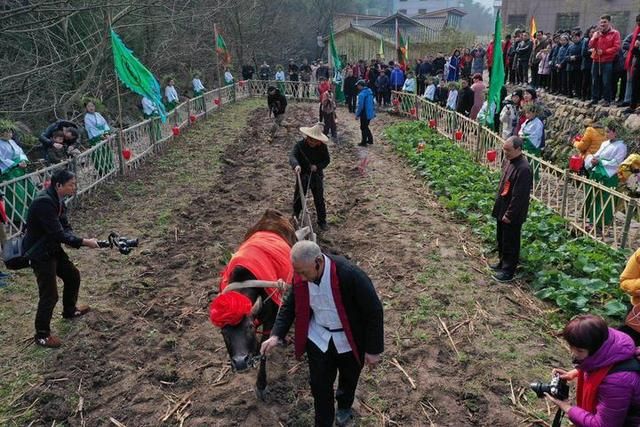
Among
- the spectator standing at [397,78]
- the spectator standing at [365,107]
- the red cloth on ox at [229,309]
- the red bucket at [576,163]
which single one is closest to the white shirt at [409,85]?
the spectator standing at [397,78]

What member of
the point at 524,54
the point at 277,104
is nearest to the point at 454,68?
the point at 524,54

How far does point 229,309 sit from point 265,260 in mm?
1009

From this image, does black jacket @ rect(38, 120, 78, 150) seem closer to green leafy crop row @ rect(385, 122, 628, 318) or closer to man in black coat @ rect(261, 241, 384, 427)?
green leafy crop row @ rect(385, 122, 628, 318)

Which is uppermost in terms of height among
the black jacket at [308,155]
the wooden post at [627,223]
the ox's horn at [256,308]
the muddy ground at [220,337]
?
the black jacket at [308,155]

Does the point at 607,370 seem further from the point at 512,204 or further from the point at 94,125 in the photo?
the point at 94,125

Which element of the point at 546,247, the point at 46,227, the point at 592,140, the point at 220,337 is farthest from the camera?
the point at 592,140

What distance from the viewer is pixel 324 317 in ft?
12.1

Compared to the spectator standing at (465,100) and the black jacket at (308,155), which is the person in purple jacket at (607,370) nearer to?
the black jacket at (308,155)

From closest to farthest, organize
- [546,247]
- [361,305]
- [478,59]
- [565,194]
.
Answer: [361,305] < [546,247] < [565,194] < [478,59]

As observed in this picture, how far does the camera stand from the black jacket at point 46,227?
5102 mm

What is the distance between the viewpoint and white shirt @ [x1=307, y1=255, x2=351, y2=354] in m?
3.54

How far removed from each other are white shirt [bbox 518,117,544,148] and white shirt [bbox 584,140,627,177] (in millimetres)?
1657

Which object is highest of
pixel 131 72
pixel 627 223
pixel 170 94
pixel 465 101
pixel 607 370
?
pixel 131 72

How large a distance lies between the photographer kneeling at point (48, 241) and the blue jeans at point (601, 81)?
1144cm
